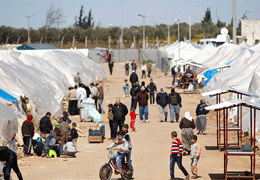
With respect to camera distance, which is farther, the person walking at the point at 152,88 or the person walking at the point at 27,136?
the person walking at the point at 152,88

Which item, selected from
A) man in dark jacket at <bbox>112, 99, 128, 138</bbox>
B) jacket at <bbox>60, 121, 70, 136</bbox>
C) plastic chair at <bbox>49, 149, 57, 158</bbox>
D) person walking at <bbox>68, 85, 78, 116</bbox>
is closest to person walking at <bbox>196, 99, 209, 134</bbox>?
man in dark jacket at <bbox>112, 99, 128, 138</bbox>

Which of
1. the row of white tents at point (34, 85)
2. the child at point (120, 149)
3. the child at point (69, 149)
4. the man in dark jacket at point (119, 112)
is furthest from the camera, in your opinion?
the man in dark jacket at point (119, 112)

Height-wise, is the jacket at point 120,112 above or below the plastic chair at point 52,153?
above

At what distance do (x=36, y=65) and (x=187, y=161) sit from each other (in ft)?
62.8

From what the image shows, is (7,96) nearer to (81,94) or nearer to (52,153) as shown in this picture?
(52,153)

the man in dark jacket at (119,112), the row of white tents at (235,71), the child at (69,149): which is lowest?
the child at (69,149)

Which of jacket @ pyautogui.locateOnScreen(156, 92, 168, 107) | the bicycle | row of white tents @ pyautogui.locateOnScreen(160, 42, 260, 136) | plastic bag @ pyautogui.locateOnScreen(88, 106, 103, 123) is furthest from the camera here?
plastic bag @ pyautogui.locateOnScreen(88, 106, 103, 123)

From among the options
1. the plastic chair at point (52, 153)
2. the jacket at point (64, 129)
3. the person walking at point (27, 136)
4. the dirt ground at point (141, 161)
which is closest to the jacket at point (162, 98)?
the dirt ground at point (141, 161)

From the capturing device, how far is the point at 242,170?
38.4ft

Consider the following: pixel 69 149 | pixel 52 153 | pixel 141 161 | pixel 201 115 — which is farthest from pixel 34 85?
pixel 141 161

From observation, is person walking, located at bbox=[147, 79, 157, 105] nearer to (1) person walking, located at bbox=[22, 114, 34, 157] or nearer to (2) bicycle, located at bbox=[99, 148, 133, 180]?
(1) person walking, located at bbox=[22, 114, 34, 157]

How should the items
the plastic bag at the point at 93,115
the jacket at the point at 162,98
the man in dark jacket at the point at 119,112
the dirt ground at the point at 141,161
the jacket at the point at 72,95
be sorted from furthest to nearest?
the jacket at the point at 72,95, the plastic bag at the point at 93,115, the jacket at the point at 162,98, the man in dark jacket at the point at 119,112, the dirt ground at the point at 141,161

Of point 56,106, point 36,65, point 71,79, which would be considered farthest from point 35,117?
point 71,79

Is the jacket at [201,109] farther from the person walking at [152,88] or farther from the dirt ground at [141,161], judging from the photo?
the person walking at [152,88]
